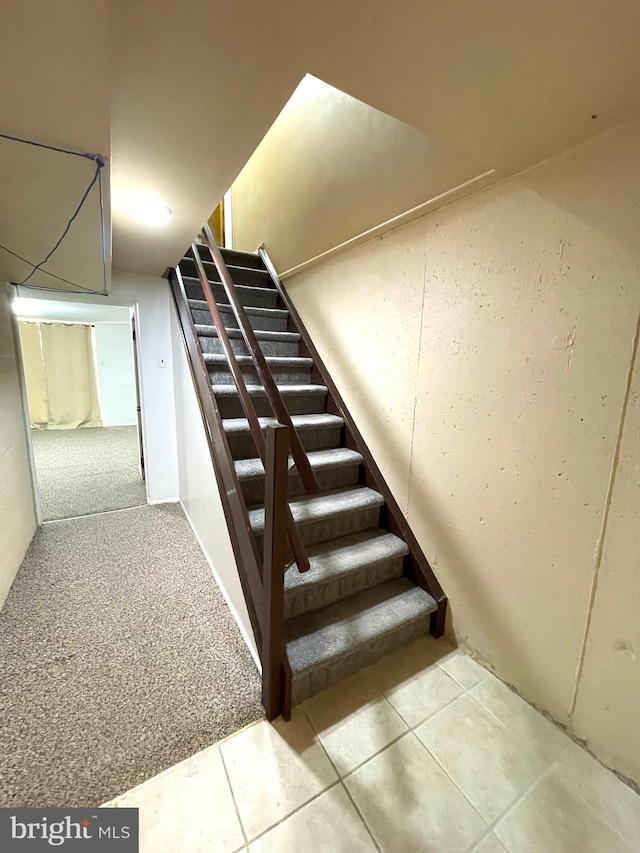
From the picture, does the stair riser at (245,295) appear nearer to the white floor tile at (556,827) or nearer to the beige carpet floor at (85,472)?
the beige carpet floor at (85,472)

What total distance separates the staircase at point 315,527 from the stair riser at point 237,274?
21 centimetres

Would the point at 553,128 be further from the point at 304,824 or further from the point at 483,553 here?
the point at 304,824

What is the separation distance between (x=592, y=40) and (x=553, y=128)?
303 millimetres

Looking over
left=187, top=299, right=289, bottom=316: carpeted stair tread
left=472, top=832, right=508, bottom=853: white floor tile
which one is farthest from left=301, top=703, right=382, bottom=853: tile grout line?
left=187, top=299, right=289, bottom=316: carpeted stair tread

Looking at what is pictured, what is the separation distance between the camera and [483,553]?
1453mm

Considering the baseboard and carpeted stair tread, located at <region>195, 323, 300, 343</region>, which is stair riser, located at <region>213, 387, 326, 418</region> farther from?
the baseboard

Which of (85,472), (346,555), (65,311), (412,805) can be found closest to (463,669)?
(412,805)

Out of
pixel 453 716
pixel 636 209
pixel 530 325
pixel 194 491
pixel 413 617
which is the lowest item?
pixel 453 716

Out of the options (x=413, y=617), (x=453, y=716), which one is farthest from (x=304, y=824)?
(x=413, y=617)

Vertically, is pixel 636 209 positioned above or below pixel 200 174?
below

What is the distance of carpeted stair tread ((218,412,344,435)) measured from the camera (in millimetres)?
1790

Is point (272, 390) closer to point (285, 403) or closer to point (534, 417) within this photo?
point (285, 403)

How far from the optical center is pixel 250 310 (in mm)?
2488

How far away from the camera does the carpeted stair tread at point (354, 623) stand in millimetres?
1316
